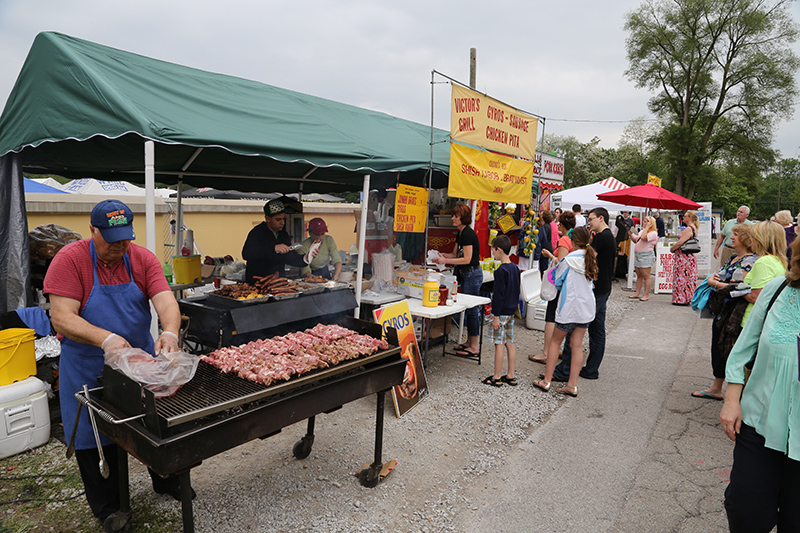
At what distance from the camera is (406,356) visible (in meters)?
4.99

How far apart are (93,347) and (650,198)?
11731 mm

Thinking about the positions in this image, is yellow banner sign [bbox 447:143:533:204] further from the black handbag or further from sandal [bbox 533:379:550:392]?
the black handbag

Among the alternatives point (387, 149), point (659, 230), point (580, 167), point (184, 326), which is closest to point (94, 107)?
point (184, 326)

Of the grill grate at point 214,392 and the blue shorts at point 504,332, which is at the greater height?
the grill grate at point 214,392

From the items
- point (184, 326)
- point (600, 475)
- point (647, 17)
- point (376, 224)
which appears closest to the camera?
point (600, 475)

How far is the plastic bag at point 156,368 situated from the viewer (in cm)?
244

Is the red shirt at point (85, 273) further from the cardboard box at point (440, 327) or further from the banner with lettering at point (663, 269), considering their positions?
the banner with lettering at point (663, 269)

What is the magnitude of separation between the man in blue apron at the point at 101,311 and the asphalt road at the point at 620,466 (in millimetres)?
2422

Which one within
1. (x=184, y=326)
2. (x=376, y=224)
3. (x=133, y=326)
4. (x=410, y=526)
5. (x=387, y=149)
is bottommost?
(x=410, y=526)

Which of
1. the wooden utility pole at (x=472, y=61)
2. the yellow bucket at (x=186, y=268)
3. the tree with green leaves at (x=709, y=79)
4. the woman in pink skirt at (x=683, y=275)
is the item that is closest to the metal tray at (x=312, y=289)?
the yellow bucket at (x=186, y=268)

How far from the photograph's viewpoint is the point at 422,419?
483 cm

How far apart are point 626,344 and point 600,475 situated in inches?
181

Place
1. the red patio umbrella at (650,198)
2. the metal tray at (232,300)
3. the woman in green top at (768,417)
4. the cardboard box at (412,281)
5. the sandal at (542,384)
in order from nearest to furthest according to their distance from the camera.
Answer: the woman in green top at (768,417), the metal tray at (232,300), the sandal at (542,384), the cardboard box at (412,281), the red patio umbrella at (650,198)

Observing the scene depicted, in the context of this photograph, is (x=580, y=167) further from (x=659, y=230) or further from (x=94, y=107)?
(x=94, y=107)
